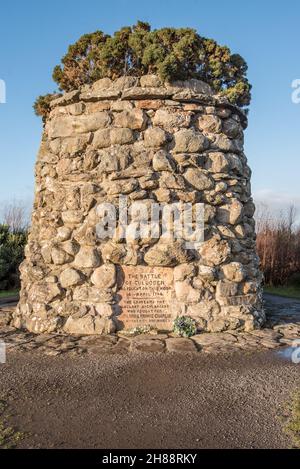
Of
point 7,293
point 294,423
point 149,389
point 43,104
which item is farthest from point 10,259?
point 294,423

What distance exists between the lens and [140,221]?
5734 mm

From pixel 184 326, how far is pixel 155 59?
377 centimetres

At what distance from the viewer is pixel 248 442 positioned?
2.87 m

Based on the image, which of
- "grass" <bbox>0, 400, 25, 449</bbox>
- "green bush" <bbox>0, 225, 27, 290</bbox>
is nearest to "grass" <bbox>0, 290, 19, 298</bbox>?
"green bush" <bbox>0, 225, 27, 290</bbox>

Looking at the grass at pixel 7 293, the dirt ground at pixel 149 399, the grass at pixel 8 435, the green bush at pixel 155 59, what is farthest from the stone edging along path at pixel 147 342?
the grass at pixel 7 293

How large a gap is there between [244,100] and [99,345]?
445cm

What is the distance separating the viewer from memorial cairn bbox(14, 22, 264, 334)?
18.6 feet

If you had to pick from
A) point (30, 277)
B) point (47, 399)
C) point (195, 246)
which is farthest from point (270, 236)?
point (47, 399)

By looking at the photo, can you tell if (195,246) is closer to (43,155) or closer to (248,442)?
(43,155)

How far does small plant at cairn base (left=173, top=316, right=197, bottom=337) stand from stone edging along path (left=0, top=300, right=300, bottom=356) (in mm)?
96

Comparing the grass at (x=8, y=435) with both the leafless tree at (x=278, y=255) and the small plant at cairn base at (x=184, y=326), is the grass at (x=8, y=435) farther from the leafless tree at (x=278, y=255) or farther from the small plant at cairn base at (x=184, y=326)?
the leafless tree at (x=278, y=255)

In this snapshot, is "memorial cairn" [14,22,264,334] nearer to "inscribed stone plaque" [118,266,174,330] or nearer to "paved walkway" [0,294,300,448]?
"inscribed stone plaque" [118,266,174,330]
